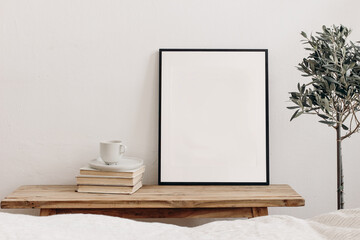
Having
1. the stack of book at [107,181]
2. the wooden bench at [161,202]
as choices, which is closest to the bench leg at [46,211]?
the wooden bench at [161,202]

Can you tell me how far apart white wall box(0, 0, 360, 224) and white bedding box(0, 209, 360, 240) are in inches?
41.2

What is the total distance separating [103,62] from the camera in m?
1.71

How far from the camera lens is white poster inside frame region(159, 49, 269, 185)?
1684 millimetres

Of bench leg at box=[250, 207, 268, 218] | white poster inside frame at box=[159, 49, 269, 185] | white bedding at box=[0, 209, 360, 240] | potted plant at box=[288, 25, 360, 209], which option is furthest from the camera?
white poster inside frame at box=[159, 49, 269, 185]

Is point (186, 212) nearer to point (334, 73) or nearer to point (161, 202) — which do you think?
point (161, 202)

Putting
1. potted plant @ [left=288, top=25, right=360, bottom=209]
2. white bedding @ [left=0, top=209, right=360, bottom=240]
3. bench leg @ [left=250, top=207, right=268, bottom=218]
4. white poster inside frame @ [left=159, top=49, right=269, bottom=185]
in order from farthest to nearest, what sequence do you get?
white poster inside frame @ [left=159, top=49, right=269, bottom=185], bench leg @ [left=250, top=207, right=268, bottom=218], potted plant @ [left=288, top=25, right=360, bottom=209], white bedding @ [left=0, top=209, right=360, bottom=240]

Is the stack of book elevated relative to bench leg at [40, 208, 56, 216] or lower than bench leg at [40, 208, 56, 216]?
elevated

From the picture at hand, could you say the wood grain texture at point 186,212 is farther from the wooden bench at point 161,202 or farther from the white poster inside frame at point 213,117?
the white poster inside frame at point 213,117

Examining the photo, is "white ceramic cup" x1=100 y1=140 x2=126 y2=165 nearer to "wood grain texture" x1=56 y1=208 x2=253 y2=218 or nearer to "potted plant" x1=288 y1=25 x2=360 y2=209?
"wood grain texture" x1=56 y1=208 x2=253 y2=218

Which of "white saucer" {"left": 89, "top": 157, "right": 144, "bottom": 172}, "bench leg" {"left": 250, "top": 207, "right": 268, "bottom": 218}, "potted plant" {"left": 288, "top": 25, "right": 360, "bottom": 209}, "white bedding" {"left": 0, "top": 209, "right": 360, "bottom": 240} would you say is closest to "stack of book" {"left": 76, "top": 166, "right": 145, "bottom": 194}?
"white saucer" {"left": 89, "top": 157, "right": 144, "bottom": 172}

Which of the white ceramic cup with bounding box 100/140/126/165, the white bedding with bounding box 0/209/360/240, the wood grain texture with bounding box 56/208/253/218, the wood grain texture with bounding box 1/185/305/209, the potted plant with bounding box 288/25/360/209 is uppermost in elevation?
the potted plant with bounding box 288/25/360/209

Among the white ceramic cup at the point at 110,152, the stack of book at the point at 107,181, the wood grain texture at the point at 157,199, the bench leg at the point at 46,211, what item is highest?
the white ceramic cup at the point at 110,152

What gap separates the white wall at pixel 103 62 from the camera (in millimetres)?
1699

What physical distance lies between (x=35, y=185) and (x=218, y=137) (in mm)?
836
